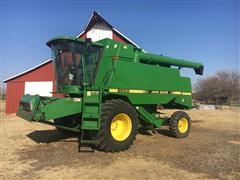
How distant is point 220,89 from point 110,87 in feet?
183

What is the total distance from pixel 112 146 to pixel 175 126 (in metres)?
3.65

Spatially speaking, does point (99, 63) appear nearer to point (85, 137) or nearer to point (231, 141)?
point (85, 137)

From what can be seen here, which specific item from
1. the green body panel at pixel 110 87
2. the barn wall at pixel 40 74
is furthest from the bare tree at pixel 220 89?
the green body panel at pixel 110 87

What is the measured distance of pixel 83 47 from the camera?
873 centimetres

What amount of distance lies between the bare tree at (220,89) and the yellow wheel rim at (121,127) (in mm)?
53046

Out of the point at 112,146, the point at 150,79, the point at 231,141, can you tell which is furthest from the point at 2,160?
the point at 231,141

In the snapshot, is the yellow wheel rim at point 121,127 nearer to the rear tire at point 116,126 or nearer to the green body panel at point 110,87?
the rear tire at point 116,126

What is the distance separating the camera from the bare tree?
59.9 m

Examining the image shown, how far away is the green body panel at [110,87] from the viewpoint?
26.0ft

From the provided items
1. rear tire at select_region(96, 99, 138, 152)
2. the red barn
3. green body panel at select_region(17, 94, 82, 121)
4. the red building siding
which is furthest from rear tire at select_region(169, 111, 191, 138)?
the red building siding

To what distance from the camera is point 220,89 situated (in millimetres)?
60438

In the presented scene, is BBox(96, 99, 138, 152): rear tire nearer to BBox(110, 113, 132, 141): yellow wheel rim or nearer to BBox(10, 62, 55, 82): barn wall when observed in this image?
BBox(110, 113, 132, 141): yellow wheel rim

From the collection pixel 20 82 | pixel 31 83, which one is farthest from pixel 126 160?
pixel 20 82

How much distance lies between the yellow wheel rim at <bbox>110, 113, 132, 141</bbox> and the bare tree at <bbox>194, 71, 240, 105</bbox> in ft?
174
